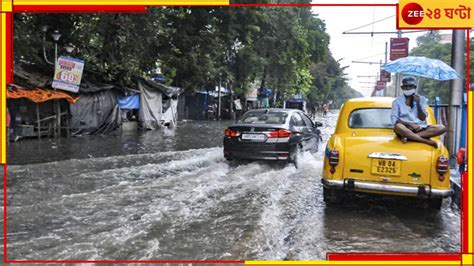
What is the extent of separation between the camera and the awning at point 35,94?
13.2 m

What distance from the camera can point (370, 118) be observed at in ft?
21.3

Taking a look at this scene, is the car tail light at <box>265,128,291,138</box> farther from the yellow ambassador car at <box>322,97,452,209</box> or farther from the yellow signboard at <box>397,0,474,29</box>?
the yellow signboard at <box>397,0,474,29</box>

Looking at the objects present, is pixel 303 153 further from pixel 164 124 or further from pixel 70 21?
pixel 164 124

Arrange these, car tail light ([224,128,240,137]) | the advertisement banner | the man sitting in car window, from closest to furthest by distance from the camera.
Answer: the man sitting in car window < car tail light ([224,128,240,137]) < the advertisement banner

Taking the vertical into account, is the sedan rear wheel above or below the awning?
below

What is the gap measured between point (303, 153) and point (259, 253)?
582 cm

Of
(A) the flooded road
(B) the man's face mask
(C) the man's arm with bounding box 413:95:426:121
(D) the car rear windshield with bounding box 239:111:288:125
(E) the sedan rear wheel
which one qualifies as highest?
(B) the man's face mask

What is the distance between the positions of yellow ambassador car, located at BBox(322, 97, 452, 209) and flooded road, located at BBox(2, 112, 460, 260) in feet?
1.44

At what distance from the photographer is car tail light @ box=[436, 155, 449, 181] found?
17.3 feet

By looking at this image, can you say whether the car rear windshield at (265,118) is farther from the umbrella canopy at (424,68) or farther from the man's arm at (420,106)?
the man's arm at (420,106)

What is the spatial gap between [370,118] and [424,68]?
1.00 metres

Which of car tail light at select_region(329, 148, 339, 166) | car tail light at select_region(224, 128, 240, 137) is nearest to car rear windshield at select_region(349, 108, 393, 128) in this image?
car tail light at select_region(329, 148, 339, 166)

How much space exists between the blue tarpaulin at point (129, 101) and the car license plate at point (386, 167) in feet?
49.1

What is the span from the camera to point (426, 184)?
532 centimetres
